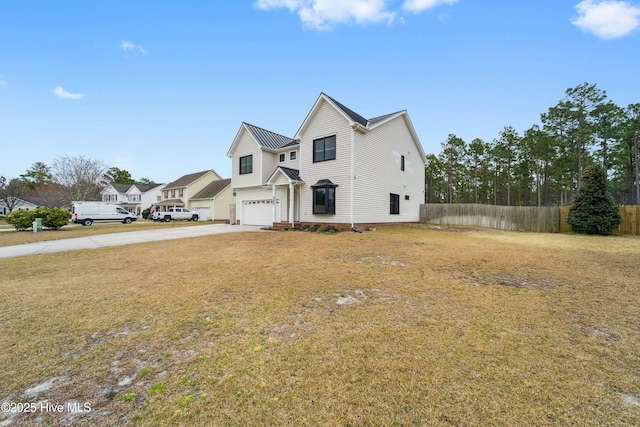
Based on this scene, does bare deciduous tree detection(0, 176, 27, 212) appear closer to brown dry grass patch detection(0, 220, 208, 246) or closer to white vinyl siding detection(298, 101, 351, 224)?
brown dry grass patch detection(0, 220, 208, 246)

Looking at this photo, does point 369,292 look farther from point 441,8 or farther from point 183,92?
point 183,92

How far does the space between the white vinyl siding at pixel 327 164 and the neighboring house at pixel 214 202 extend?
20.3m

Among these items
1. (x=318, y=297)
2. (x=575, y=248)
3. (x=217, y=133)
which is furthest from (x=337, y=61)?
(x=318, y=297)

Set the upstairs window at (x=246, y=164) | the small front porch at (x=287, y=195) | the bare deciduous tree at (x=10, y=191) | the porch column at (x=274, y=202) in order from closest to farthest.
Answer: the small front porch at (x=287, y=195) < the porch column at (x=274, y=202) < the upstairs window at (x=246, y=164) < the bare deciduous tree at (x=10, y=191)

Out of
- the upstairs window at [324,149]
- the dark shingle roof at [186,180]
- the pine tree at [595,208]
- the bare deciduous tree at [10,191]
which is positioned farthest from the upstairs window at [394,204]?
the bare deciduous tree at [10,191]

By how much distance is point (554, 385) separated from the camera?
226 centimetres

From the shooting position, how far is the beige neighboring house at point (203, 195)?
33938mm

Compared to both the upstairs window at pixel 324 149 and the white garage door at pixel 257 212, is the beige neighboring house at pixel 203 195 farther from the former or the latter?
the upstairs window at pixel 324 149

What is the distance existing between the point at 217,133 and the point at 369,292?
2326cm

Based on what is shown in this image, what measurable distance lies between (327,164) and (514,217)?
44.5 ft

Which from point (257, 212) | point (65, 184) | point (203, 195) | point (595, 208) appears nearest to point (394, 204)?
point (257, 212)

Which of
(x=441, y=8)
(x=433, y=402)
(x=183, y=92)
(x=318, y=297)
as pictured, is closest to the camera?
(x=433, y=402)

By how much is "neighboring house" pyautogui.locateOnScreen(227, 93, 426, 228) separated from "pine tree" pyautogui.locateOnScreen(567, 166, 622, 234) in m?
9.55

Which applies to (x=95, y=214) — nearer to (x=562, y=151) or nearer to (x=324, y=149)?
(x=324, y=149)
